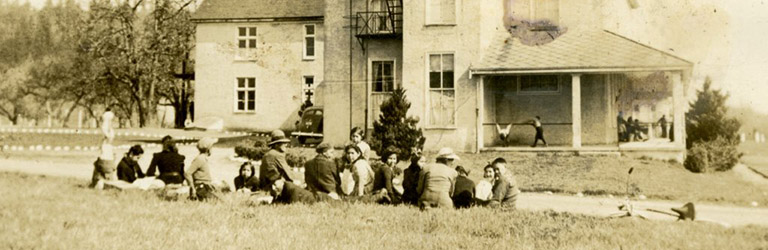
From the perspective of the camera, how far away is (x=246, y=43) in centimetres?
2952

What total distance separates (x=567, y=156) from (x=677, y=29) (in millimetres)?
7827

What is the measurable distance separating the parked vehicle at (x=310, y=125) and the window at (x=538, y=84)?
25.0 ft

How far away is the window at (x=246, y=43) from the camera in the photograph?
28977mm

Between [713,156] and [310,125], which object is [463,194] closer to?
[713,156]

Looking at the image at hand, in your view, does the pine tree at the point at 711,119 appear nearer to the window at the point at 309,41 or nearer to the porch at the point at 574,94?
the porch at the point at 574,94

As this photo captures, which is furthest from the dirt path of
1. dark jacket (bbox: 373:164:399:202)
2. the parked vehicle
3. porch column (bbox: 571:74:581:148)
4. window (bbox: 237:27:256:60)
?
window (bbox: 237:27:256:60)

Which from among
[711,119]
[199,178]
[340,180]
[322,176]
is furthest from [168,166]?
[711,119]

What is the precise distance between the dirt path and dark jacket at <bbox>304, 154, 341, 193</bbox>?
306 centimetres

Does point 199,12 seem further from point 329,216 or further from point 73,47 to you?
point 329,216

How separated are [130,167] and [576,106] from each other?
11998mm

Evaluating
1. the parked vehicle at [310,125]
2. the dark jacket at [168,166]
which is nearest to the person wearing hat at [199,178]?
the dark jacket at [168,166]

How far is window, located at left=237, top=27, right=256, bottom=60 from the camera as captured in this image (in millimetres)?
28977

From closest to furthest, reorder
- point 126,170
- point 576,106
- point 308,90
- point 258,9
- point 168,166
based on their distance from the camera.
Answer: point 168,166 → point 126,170 → point 576,106 → point 258,9 → point 308,90

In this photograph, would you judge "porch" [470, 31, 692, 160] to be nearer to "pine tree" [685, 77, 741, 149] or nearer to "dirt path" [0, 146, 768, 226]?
"pine tree" [685, 77, 741, 149]
